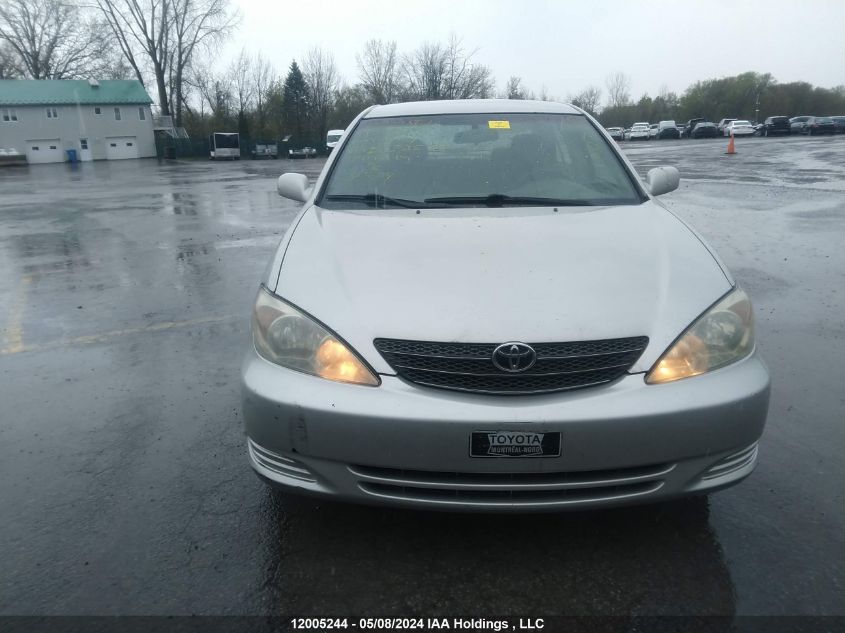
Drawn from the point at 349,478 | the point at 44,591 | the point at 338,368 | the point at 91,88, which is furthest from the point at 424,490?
the point at 91,88

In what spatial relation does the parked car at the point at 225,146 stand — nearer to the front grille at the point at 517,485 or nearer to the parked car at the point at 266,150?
the parked car at the point at 266,150

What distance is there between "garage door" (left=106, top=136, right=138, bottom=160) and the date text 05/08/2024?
211 ft

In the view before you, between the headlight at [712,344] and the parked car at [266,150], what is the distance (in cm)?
5589

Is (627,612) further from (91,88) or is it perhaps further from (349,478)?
(91,88)

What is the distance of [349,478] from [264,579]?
49 cm

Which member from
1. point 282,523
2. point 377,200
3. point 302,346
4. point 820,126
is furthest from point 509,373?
point 820,126

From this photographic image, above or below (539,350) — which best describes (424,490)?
below

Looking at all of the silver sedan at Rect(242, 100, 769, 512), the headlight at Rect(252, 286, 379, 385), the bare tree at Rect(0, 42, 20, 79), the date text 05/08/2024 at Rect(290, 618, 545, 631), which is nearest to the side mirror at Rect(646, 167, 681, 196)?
the silver sedan at Rect(242, 100, 769, 512)

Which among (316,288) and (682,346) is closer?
A: (682,346)

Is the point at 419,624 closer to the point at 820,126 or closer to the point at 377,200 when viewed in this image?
the point at 377,200

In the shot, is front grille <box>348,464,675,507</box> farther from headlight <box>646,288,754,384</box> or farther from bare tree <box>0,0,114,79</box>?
bare tree <box>0,0,114,79</box>

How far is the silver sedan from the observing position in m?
2.07

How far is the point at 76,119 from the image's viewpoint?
56.5 m

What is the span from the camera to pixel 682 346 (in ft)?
7.26
